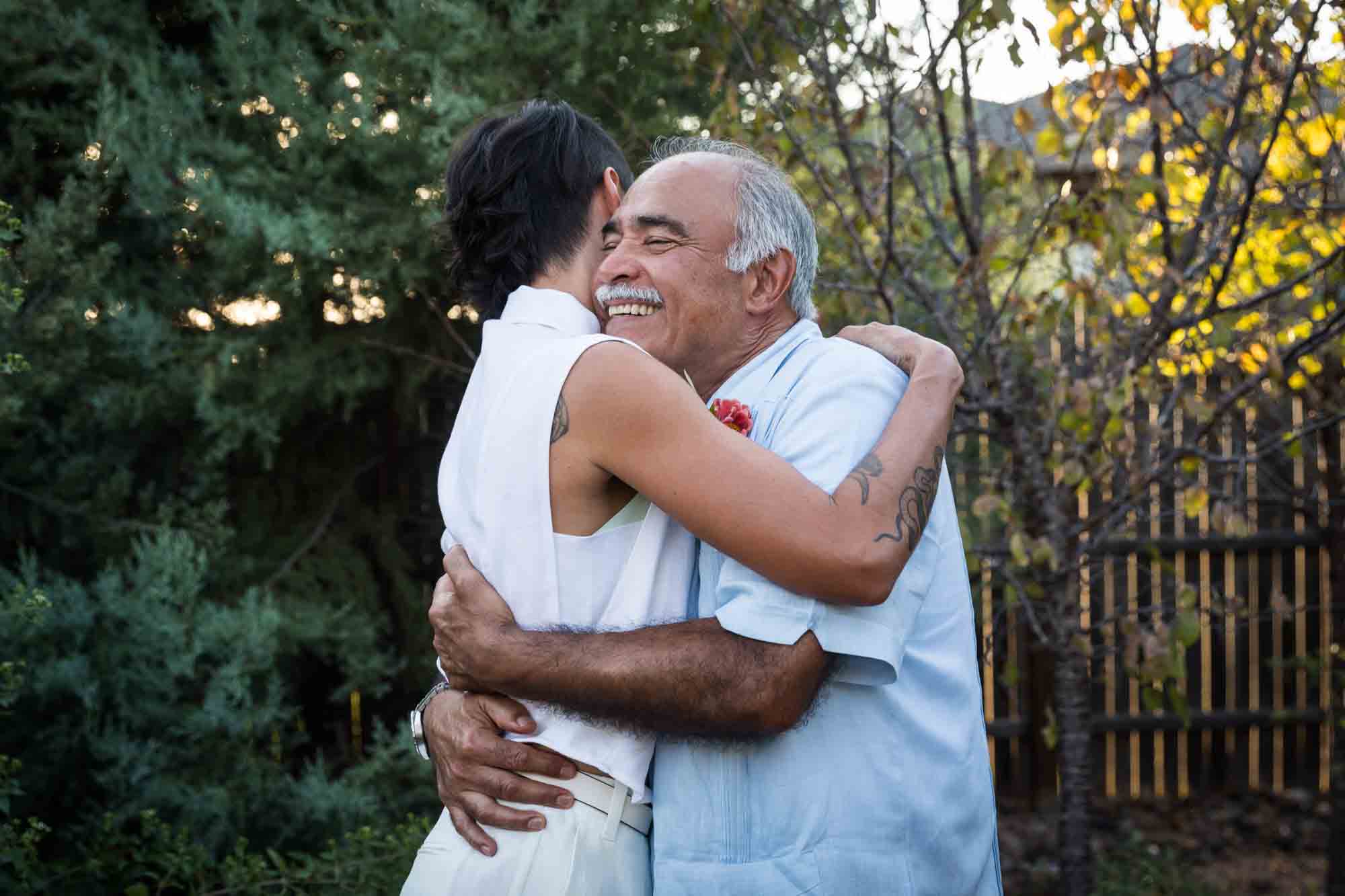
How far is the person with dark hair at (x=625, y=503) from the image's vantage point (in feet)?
5.89

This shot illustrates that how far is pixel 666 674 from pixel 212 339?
10.2 ft

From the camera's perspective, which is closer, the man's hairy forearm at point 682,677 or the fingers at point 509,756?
the man's hairy forearm at point 682,677

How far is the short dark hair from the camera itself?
2328mm

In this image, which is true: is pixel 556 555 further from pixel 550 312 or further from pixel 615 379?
pixel 550 312

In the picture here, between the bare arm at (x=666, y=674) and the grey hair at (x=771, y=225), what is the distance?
74 cm

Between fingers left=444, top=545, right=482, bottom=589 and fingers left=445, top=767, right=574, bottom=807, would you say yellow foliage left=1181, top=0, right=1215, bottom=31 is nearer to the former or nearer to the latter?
fingers left=444, top=545, right=482, bottom=589

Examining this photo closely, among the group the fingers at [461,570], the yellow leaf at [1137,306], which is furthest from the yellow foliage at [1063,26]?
the fingers at [461,570]

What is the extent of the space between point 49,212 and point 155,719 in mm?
1762

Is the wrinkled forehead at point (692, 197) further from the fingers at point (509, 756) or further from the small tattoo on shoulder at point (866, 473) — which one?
the fingers at point (509, 756)

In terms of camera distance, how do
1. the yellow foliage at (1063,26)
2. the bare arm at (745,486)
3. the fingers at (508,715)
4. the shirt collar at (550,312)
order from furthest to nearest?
the yellow foliage at (1063,26), the shirt collar at (550,312), the fingers at (508,715), the bare arm at (745,486)

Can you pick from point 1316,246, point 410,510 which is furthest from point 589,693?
point 1316,246

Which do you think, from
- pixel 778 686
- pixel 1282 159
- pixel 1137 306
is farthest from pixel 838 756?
pixel 1282 159

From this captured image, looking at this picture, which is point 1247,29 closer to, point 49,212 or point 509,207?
point 509,207

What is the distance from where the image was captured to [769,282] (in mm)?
2273
